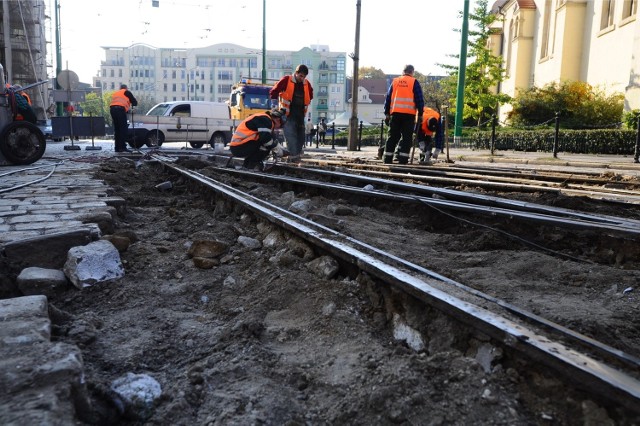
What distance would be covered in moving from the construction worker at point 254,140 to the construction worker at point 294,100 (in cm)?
111

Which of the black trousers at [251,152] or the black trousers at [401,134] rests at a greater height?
the black trousers at [401,134]

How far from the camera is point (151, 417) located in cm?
203

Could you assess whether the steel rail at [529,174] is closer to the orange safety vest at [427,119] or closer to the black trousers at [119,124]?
the orange safety vest at [427,119]

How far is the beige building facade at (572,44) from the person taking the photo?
2215 centimetres

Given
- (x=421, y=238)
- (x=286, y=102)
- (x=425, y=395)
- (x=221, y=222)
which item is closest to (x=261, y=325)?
(x=425, y=395)

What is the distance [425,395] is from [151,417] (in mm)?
1019

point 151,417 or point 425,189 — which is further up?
point 425,189

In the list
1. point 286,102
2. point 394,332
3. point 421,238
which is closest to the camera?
point 394,332

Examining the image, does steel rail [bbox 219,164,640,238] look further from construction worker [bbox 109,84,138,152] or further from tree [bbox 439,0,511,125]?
tree [bbox 439,0,511,125]

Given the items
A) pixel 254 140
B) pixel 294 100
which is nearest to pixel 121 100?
pixel 294 100

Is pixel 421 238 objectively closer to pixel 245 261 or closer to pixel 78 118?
pixel 245 261

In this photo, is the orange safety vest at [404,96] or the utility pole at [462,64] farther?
the utility pole at [462,64]

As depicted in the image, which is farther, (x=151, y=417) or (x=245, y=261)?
(x=245, y=261)

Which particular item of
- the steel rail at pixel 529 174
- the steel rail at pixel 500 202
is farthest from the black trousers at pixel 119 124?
the steel rail at pixel 500 202
